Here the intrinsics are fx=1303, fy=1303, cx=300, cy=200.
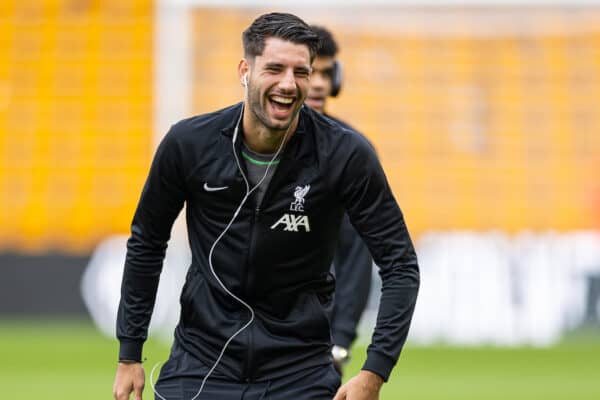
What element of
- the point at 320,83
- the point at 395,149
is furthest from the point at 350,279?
the point at 395,149

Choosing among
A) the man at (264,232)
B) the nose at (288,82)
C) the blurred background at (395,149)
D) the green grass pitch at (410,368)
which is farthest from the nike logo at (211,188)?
the blurred background at (395,149)

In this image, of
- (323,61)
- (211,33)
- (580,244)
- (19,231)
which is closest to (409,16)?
(211,33)

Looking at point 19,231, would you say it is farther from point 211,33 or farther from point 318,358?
point 318,358

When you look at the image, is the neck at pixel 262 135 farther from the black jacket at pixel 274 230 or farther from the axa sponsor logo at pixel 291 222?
the axa sponsor logo at pixel 291 222

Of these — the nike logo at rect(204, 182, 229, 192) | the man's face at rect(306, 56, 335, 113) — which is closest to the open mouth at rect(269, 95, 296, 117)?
the nike logo at rect(204, 182, 229, 192)

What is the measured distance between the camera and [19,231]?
50.2 feet

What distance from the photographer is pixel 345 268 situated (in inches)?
231

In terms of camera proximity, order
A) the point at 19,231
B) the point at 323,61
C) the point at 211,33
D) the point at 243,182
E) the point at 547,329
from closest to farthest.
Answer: the point at 243,182 < the point at 323,61 < the point at 547,329 < the point at 211,33 < the point at 19,231

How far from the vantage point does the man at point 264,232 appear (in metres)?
4.08

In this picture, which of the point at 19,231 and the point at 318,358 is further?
the point at 19,231

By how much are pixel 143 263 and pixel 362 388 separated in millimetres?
857

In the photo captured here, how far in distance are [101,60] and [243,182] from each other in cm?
1233

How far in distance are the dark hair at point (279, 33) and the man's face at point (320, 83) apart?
1658 mm

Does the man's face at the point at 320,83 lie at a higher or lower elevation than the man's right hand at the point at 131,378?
higher
